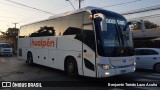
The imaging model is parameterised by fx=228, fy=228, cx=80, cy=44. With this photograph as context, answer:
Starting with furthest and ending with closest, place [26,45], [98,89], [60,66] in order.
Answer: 1. [26,45]
2. [60,66]
3. [98,89]

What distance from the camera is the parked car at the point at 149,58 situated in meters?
14.8

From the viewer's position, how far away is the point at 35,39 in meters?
17.0

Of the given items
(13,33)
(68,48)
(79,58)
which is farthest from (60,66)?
(13,33)

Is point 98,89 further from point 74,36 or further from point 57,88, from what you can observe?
point 74,36

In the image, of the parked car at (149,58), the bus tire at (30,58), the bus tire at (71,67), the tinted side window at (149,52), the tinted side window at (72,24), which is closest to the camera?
the tinted side window at (72,24)

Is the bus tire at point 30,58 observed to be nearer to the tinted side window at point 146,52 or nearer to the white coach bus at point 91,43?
the white coach bus at point 91,43

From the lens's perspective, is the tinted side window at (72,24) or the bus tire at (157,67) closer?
the tinted side window at (72,24)

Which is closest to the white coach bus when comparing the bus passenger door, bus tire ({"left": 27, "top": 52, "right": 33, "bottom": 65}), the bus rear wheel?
the bus passenger door

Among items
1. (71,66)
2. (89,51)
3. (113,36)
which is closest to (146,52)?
(113,36)

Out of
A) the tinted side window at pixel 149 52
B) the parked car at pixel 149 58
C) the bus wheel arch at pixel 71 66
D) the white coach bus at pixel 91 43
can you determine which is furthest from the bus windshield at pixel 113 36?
the tinted side window at pixel 149 52

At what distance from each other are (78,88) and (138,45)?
2285cm

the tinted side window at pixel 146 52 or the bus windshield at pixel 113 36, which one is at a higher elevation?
the bus windshield at pixel 113 36

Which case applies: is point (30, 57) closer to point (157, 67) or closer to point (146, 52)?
point (146, 52)

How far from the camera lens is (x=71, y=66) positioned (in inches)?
478
